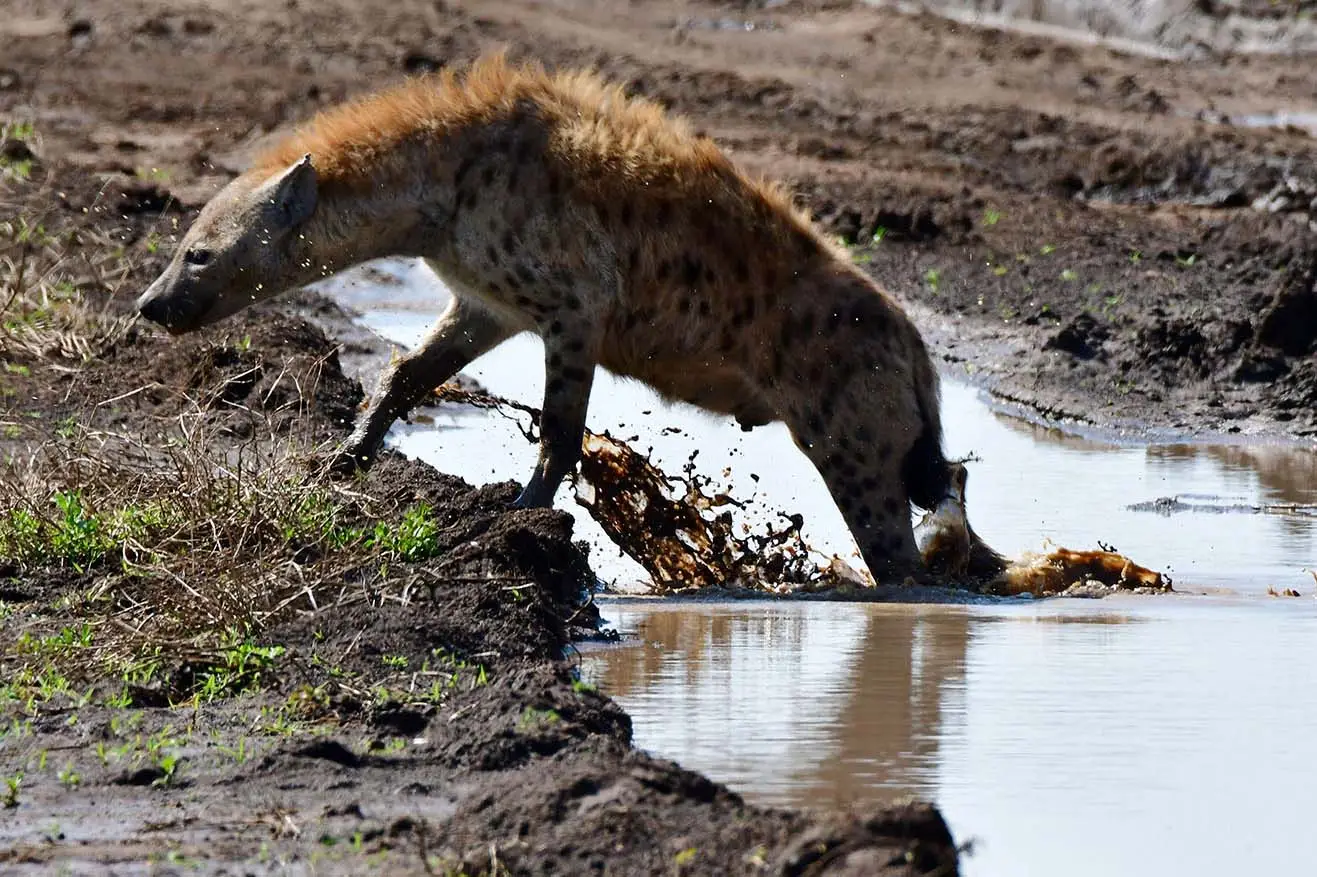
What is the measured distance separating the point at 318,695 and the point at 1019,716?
1.51 meters

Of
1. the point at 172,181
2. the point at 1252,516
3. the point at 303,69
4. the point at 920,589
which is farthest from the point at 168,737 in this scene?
the point at 303,69

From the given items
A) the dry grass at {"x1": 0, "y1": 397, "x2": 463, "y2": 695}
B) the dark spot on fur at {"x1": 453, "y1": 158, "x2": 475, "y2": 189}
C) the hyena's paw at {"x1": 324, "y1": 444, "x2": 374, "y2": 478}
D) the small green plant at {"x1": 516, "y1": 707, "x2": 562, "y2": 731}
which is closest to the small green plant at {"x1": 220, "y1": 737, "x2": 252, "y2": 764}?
the small green plant at {"x1": 516, "y1": 707, "x2": 562, "y2": 731}

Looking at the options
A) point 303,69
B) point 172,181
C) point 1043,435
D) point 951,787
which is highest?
point 303,69

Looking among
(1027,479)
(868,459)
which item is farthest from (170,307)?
(1027,479)

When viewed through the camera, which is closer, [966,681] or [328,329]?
[966,681]

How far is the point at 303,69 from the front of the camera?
18.0 meters

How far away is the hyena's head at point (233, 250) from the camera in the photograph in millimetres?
6613

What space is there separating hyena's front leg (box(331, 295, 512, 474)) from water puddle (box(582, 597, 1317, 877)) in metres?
0.95

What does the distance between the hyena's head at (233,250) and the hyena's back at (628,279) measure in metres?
0.17

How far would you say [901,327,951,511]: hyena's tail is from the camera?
7000 mm

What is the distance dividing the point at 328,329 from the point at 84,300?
153 centimetres

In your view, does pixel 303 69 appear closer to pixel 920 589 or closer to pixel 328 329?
pixel 328 329

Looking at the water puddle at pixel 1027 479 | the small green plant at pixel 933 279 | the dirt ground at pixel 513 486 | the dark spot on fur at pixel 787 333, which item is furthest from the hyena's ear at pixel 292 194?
the small green plant at pixel 933 279

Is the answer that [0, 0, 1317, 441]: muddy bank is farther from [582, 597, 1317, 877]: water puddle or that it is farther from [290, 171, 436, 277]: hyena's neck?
[290, 171, 436, 277]: hyena's neck
